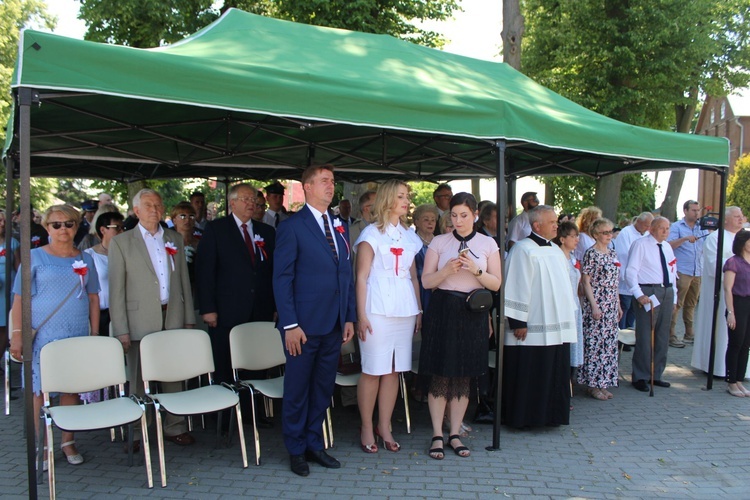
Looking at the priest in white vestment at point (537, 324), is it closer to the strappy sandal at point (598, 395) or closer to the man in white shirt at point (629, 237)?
the strappy sandal at point (598, 395)

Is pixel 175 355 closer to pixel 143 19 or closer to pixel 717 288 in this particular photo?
pixel 717 288

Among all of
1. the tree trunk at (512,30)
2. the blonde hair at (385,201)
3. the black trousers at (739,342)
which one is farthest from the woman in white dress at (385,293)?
the tree trunk at (512,30)

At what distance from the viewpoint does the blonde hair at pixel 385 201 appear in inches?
175

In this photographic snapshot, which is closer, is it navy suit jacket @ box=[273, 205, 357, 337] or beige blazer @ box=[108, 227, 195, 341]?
navy suit jacket @ box=[273, 205, 357, 337]

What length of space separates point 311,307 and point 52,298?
180 centimetres

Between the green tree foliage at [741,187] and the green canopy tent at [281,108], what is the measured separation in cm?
2199

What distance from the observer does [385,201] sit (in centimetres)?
446

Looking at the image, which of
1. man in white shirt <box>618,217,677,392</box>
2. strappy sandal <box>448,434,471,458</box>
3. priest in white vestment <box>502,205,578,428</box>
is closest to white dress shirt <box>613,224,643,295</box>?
man in white shirt <box>618,217,677,392</box>

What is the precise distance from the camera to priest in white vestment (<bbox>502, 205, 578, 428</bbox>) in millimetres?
5109

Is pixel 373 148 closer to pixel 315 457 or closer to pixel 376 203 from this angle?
pixel 376 203

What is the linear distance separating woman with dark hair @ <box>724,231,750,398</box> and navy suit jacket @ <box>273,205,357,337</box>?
438cm

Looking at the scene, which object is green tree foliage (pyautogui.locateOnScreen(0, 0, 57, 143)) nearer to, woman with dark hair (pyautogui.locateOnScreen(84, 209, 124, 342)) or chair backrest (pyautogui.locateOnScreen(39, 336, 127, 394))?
woman with dark hair (pyautogui.locateOnScreen(84, 209, 124, 342))

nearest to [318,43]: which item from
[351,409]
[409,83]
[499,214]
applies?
[409,83]

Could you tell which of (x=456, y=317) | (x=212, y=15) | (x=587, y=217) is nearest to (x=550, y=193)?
(x=212, y=15)
